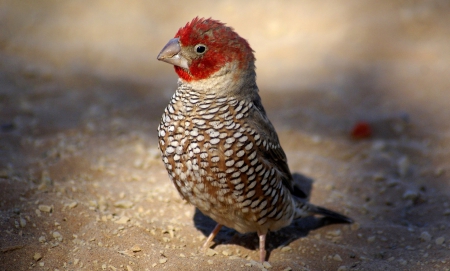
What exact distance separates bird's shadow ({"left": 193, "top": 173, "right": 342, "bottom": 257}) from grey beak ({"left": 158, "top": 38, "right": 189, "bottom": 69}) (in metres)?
1.62

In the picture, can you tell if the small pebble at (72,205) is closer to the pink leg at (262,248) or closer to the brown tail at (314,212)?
the pink leg at (262,248)

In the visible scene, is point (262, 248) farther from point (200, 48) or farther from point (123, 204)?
point (200, 48)

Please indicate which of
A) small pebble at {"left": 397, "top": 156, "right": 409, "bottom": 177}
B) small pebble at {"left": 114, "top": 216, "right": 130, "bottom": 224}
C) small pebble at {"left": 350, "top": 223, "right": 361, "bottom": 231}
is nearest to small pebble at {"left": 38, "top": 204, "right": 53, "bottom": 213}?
small pebble at {"left": 114, "top": 216, "right": 130, "bottom": 224}

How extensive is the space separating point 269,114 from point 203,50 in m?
3.11

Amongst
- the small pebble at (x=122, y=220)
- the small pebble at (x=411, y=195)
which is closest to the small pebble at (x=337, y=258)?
the small pebble at (x=411, y=195)

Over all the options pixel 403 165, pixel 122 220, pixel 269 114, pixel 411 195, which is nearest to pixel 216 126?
pixel 122 220

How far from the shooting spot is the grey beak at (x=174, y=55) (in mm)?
3336

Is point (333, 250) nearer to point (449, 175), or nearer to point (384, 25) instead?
point (449, 175)

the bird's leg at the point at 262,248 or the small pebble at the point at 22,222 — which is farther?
the bird's leg at the point at 262,248

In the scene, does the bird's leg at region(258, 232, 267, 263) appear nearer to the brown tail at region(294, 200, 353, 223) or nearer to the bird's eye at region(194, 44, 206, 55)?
the brown tail at region(294, 200, 353, 223)

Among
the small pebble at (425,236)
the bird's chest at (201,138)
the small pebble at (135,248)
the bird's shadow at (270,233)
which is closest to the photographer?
the bird's chest at (201,138)

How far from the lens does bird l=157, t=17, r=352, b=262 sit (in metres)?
3.30

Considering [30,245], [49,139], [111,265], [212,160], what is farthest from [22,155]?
[212,160]

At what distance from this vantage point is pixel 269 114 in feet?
20.8
